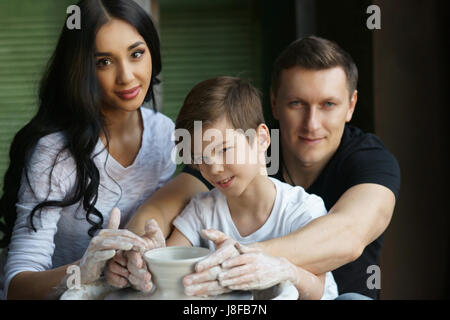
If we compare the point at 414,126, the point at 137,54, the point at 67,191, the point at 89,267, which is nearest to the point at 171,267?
the point at 89,267

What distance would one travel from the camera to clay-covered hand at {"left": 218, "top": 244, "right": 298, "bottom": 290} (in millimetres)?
1009

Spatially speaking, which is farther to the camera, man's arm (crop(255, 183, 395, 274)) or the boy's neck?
the boy's neck

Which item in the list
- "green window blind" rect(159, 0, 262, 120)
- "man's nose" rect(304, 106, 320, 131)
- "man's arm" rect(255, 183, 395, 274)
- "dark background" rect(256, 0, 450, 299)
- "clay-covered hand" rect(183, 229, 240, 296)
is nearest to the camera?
"clay-covered hand" rect(183, 229, 240, 296)

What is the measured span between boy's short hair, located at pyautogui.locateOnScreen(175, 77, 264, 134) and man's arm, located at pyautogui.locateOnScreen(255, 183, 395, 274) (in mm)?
294

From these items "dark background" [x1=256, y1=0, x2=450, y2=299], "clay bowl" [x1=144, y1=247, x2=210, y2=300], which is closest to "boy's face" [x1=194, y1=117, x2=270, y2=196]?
"clay bowl" [x1=144, y1=247, x2=210, y2=300]

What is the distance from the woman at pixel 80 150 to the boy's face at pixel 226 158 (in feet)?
1.24

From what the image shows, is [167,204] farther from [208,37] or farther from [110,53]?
[208,37]

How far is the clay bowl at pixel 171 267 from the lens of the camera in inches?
39.2

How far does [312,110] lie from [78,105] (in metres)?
0.70

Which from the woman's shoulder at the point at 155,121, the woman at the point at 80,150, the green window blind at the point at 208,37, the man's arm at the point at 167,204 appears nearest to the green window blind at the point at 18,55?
the green window blind at the point at 208,37

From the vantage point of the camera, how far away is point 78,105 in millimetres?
1503

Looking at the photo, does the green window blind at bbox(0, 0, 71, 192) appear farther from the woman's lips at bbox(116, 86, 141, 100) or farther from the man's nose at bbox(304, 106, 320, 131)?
the man's nose at bbox(304, 106, 320, 131)
